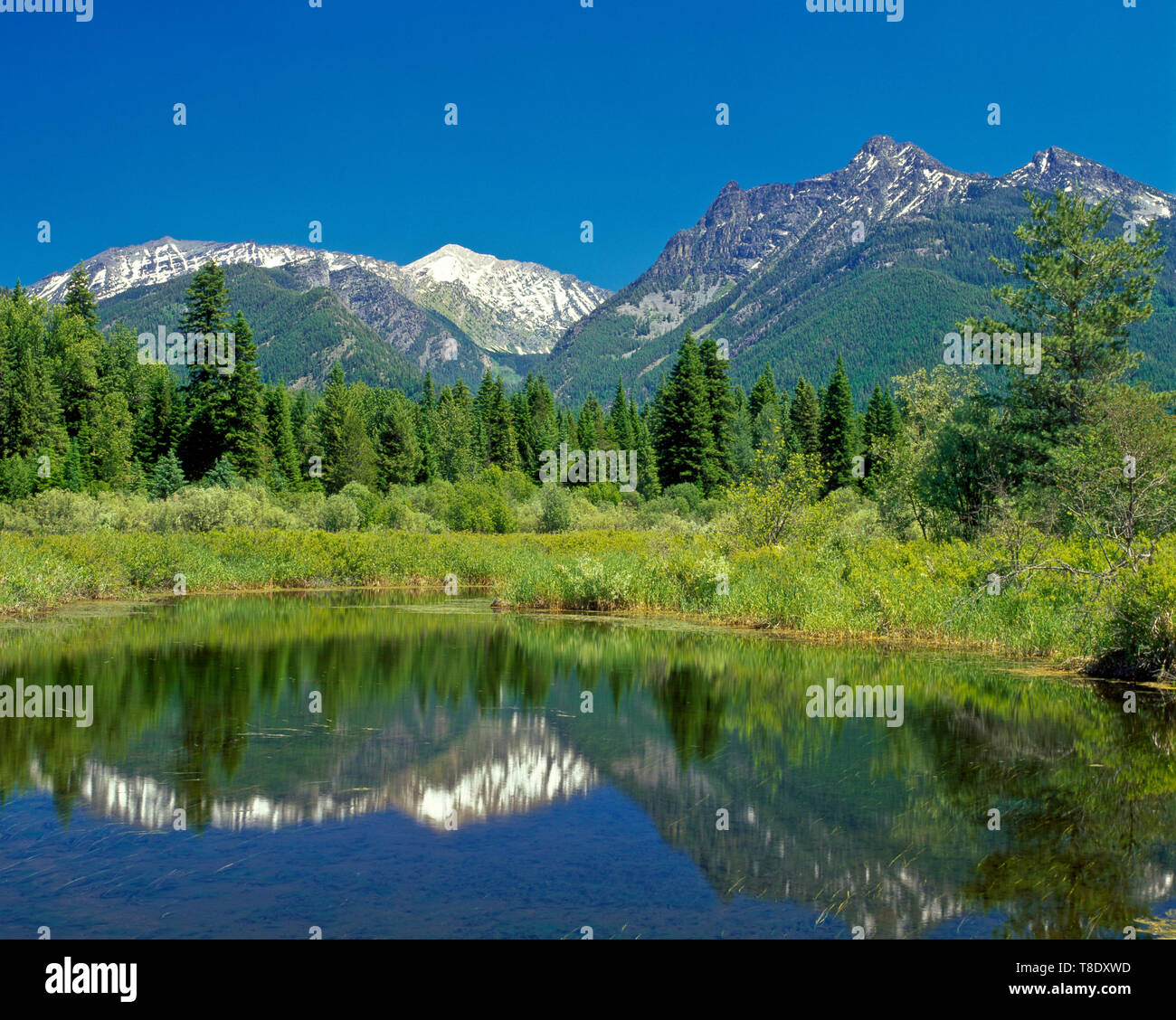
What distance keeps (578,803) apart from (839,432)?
73.8m

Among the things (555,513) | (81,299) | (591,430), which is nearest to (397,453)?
(591,430)

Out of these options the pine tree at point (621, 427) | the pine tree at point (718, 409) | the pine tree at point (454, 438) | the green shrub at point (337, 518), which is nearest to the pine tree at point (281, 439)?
the pine tree at point (454, 438)

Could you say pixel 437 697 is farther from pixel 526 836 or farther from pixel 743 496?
pixel 743 496

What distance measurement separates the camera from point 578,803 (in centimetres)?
1072

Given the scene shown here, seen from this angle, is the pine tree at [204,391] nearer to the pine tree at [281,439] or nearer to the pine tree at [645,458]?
the pine tree at [281,439]

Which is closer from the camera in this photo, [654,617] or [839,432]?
[654,617]

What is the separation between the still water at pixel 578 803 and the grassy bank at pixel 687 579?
168 cm

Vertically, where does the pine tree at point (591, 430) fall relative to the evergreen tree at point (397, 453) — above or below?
above

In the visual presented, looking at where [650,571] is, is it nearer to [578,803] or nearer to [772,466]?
[772,466]

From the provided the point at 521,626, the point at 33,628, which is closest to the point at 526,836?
the point at 521,626

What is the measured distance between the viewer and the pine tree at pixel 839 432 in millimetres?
79250
